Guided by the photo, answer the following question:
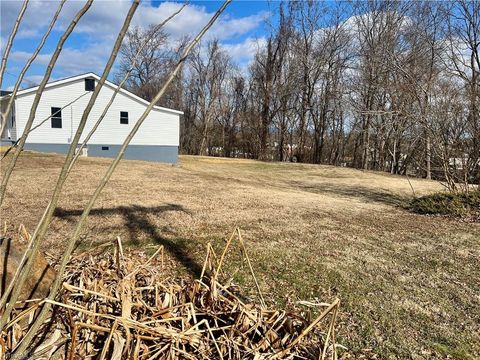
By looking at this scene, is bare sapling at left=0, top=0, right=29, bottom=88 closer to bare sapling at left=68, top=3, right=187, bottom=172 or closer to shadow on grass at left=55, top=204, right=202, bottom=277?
bare sapling at left=68, top=3, right=187, bottom=172

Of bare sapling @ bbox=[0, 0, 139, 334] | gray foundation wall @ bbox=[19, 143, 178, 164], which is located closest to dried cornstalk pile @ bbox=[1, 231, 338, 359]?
bare sapling @ bbox=[0, 0, 139, 334]

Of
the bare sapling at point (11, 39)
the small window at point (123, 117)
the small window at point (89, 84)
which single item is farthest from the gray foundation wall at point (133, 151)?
the bare sapling at point (11, 39)

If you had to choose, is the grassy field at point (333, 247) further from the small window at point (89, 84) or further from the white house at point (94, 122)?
the small window at point (89, 84)

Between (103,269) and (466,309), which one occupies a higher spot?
(103,269)

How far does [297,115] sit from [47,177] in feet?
80.6

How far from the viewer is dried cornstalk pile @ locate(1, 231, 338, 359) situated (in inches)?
55.1

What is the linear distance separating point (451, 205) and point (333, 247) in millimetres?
4007

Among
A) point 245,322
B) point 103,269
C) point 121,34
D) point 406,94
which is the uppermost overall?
point 406,94

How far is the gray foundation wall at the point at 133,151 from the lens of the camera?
1808 cm

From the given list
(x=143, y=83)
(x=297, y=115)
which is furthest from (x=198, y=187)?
(x=143, y=83)

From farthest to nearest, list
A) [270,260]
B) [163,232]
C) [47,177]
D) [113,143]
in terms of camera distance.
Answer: [113,143] → [47,177] → [163,232] → [270,260]

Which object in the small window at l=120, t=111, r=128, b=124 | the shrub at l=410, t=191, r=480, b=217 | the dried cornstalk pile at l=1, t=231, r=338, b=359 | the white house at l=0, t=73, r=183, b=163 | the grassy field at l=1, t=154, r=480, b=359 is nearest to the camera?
the dried cornstalk pile at l=1, t=231, r=338, b=359

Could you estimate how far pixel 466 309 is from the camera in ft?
9.77

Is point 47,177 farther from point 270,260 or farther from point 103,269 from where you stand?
point 103,269
